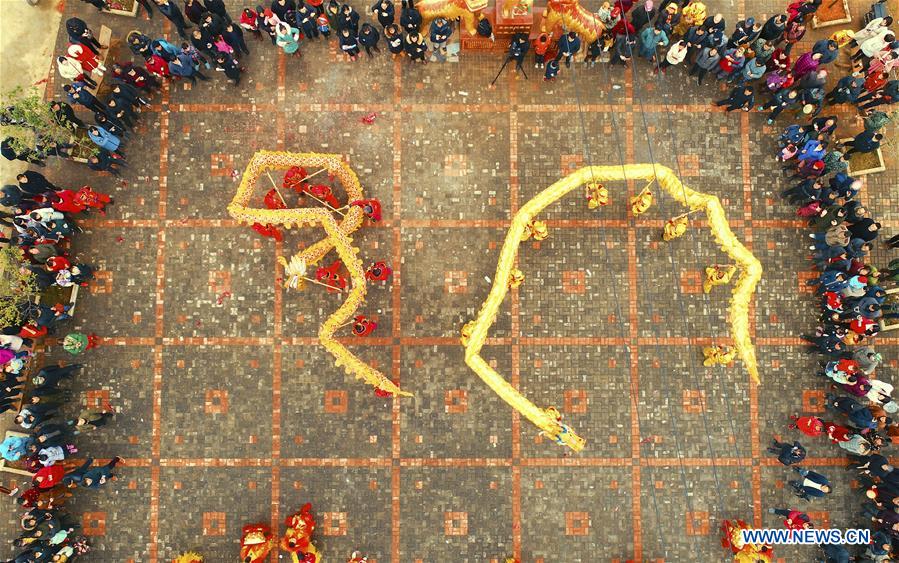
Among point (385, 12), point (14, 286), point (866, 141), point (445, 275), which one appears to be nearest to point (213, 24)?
point (385, 12)

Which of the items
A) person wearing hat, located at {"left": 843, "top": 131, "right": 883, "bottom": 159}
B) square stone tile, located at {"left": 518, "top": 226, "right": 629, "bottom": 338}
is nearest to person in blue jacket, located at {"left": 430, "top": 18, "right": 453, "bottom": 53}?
square stone tile, located at {"left": 518, "top": 226, "right": 629, "bottom": 338}

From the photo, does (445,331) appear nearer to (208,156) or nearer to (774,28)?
(208,156)

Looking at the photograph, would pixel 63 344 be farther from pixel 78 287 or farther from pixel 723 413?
pixel 723 413

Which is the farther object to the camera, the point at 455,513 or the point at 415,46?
the point at 455,513

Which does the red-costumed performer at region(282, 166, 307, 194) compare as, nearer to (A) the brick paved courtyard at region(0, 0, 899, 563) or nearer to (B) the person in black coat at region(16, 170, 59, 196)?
(A) the brick paved courtyard at region(0, 0, 899, 563)

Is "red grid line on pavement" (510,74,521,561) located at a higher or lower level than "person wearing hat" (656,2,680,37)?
lower
